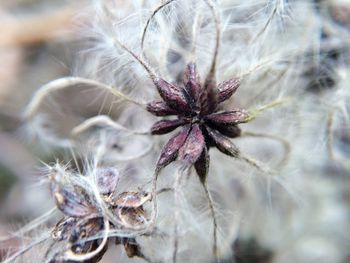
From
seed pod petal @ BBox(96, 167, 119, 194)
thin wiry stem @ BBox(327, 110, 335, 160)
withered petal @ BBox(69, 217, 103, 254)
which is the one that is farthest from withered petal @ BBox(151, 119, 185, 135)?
thin wiry stem @ BBox(327, 110, 335, 160)

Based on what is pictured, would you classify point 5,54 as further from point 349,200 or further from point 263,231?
point 349,200

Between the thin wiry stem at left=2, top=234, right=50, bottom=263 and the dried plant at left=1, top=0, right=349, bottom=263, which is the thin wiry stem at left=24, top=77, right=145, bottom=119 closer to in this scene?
the dried plant at left=1, top=0, right=349, bottom=263

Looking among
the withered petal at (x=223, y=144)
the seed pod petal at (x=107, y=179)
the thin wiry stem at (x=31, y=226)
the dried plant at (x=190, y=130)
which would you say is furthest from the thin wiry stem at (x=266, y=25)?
the thin wiry stem at (x=31, y=226)

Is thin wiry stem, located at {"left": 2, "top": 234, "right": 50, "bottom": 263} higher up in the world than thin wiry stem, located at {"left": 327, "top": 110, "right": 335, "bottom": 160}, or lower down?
lower down

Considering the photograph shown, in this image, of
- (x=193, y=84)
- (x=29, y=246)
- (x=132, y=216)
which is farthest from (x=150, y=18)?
(x=29, y=246)

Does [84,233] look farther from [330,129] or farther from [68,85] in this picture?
[330,129]
